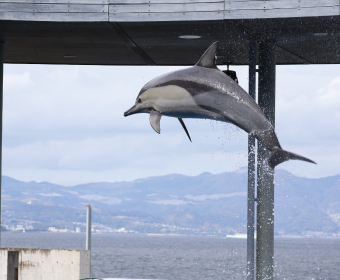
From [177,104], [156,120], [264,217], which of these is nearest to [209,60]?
[177,104]

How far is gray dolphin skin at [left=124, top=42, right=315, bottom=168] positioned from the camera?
7.73 metres

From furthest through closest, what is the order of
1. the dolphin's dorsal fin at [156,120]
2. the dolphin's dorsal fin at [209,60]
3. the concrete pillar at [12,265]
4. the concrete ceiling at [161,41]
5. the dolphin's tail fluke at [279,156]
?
1. the concrete pillar at [12,265]
2. the concrete ceiling at [161,41]
3. the dolphin's dorsal fin at [209,60]
4. the dolphin's dorsal fin at [156,120]
5. the dolphin's tail fluke at [279,156]

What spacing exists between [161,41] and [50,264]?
4.63 meters

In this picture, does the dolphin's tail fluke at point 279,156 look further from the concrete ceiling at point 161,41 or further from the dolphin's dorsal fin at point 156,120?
the concrete ceiling at point 161,41

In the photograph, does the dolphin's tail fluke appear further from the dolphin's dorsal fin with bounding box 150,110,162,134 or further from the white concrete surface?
the white concrete surface

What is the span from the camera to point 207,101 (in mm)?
7875

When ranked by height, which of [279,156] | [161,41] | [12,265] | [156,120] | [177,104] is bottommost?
[12,265]

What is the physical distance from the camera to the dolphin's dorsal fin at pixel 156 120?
7.85 meters

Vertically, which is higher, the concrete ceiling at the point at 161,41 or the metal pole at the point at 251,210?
the concrete ceiling at the point at 161,41

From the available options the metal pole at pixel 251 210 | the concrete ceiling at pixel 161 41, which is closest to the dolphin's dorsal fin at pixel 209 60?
the concrete ceiling at pixel 161 41

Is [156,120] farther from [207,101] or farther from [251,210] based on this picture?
[251,210]

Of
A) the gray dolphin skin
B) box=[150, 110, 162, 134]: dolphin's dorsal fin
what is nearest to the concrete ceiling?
the gray dolphin skin

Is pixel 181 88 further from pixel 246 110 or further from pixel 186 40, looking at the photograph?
pixel 186 40

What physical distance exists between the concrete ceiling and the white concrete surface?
3.98 metres
